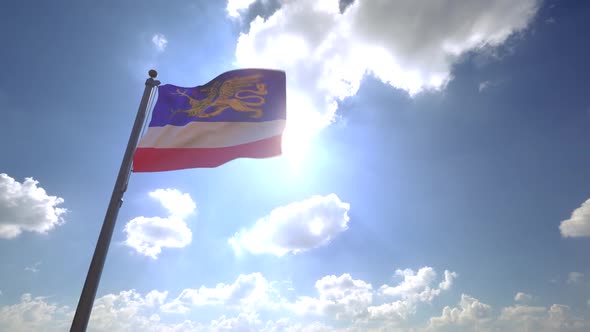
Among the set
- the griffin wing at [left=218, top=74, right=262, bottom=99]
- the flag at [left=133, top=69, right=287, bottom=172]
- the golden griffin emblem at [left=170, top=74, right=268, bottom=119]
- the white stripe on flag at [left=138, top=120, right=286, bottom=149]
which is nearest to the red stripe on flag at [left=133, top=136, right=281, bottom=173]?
the flag at [left=133, top=69, right=287, bottom=172]

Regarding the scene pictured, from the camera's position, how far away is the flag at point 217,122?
34.3 feet

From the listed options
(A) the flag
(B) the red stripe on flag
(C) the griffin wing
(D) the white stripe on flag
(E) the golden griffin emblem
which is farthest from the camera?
(C) the griffin wing

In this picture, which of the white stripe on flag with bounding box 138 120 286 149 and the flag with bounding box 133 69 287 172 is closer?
the flag with bounding box 133 69 287 172

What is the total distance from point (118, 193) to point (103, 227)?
3.07 feet

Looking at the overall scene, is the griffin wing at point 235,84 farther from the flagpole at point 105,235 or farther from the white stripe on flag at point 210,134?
the flagpole at point 105,235

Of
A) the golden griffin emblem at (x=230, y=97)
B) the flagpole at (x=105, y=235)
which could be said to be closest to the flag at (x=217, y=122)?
the golden griffin emblem at (x=230, y=97)

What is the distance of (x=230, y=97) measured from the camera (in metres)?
11.7

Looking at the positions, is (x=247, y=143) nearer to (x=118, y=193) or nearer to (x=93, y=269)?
(x=118, y=193)

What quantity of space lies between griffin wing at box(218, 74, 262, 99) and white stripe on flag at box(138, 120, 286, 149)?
1.27 meters

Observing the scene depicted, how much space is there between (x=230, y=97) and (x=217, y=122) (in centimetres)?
115

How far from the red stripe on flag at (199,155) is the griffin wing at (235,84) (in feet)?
7.28

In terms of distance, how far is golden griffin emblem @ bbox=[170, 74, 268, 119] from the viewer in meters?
11.4

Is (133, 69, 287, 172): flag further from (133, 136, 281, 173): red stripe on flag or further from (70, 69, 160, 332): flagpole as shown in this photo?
(70, 69, 160, 332): flagpole

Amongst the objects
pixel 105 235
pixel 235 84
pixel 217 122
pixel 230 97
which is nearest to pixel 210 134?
pixel 217 122
